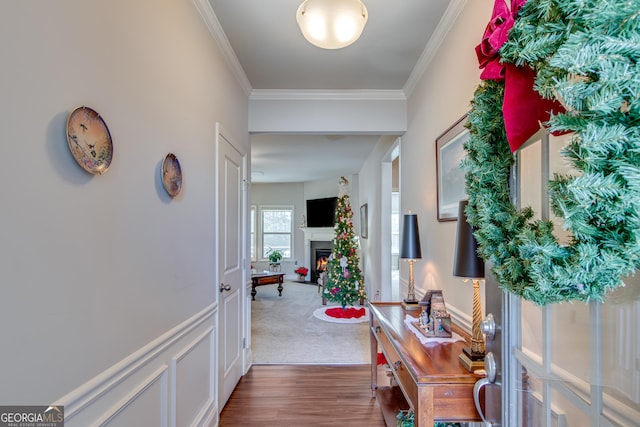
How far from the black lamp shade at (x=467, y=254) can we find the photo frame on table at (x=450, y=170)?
55 centimetres

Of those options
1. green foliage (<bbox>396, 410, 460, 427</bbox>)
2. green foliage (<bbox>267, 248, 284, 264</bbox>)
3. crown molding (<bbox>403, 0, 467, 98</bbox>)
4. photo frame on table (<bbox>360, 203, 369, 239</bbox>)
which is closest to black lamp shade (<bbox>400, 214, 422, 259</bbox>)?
green foliage (<bbox>396, 410, 460, 427</bbox>)

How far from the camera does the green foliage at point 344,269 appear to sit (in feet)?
18.8

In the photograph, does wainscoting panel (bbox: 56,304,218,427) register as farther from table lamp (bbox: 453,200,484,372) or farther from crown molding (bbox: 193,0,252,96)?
crown molding (bbox: 193,0,252,96)

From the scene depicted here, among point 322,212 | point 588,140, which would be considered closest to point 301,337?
point 588,140

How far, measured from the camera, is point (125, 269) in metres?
1.25

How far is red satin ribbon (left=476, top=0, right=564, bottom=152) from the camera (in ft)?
2.31

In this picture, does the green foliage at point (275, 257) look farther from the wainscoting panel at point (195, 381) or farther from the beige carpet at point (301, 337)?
the wainscoting panel at point (195, 381)

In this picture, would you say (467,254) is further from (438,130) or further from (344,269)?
(344,269)

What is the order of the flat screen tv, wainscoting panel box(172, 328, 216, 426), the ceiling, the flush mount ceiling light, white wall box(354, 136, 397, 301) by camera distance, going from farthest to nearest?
the flat screen tv → white wall box(354, 136, 397, 301) → the ceiling → wainscoting panel box(172, 328, 216, 426) → the flush mount ceiling light

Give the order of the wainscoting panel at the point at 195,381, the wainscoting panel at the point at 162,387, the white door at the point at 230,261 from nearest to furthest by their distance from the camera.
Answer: the wainscoting panel at the point at 162,387, the wainscoting panel at the point at 195,381, the white door at the point at 230,261

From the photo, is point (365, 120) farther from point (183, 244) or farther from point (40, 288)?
point (40, 288)

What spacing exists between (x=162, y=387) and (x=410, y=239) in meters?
1.73

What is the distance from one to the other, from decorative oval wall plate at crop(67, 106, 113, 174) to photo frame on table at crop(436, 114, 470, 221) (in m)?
1.63

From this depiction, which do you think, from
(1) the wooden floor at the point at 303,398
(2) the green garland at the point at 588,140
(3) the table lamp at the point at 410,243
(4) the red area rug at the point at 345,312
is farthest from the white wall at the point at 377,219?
(2) the green garland at the point at 588,140
